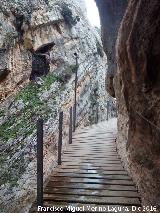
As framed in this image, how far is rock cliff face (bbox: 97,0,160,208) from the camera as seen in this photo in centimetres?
481

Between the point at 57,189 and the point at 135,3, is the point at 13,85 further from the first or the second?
the point at 135,3

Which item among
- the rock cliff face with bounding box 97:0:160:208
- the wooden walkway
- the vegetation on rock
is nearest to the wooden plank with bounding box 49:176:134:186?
the wooden walkway

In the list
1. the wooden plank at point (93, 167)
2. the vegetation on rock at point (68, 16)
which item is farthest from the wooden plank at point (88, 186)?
the vegetation on rock at point (68, 16)

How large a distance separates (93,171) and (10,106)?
28.6 ft

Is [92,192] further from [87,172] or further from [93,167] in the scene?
[93,167]

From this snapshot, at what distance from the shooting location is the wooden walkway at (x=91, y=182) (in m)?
7.12

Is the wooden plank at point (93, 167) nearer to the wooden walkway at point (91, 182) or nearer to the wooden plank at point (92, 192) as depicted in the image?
the wooden walkway at point (91, 182)

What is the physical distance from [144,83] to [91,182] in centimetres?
396

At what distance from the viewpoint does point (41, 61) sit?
72.1 feet

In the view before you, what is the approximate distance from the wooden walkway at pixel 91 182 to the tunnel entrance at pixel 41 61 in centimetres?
1025

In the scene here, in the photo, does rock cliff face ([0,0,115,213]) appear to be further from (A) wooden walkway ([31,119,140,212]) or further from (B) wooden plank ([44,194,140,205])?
(B) wooden plank ([44,194,140,205])

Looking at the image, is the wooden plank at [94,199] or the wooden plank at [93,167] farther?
the wooden plank at [93,167]

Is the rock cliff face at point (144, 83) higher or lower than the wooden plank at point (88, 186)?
higher

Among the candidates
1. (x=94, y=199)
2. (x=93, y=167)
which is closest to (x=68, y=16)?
(x=93, y=167)
